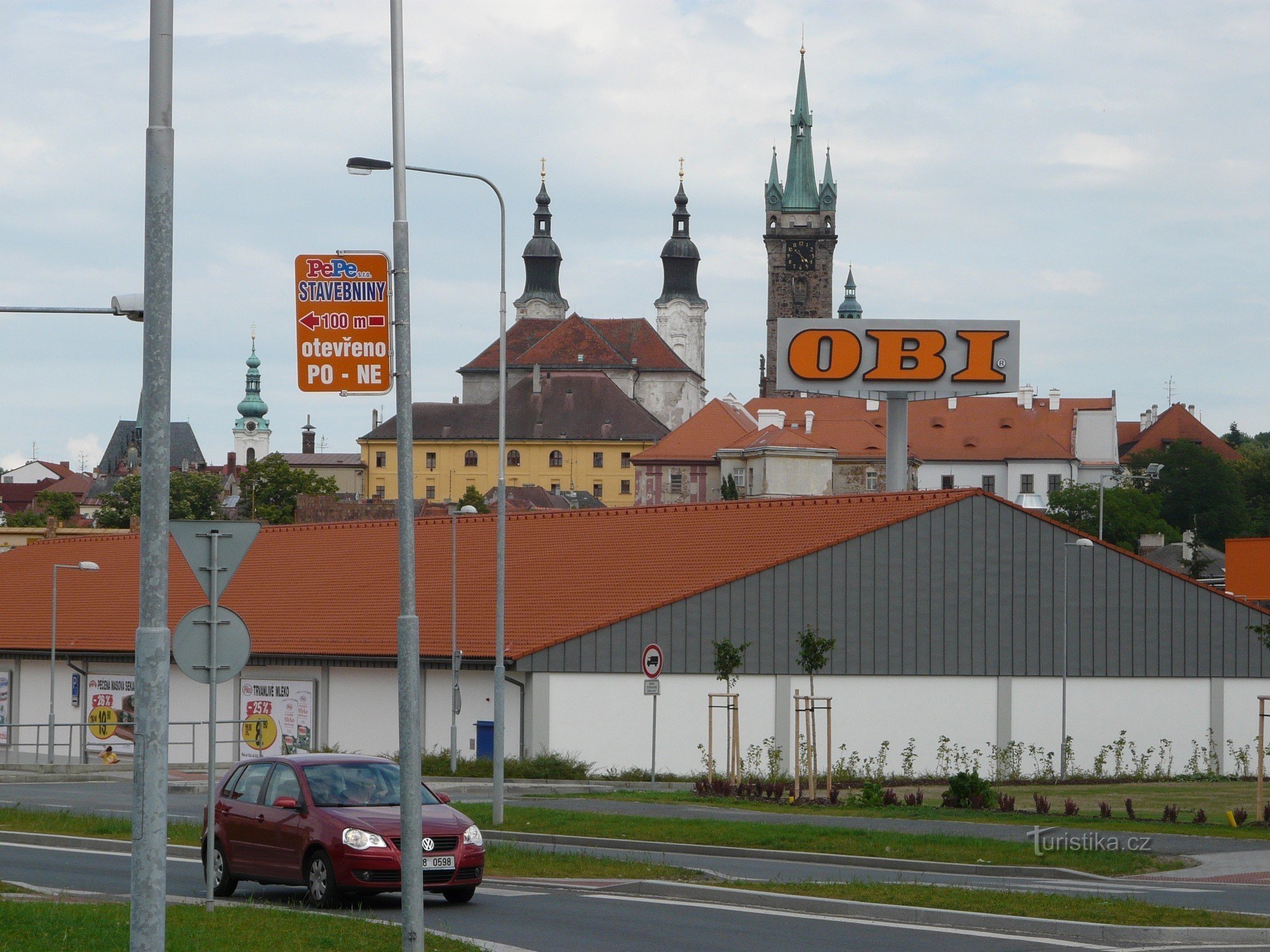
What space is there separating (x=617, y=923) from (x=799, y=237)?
602 ft

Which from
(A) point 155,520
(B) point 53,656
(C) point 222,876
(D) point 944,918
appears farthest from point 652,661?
(A) point 155,520

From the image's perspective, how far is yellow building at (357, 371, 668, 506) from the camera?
159750 mm

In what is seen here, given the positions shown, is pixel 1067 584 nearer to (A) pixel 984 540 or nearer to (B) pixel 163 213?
(A) pixel 984 540

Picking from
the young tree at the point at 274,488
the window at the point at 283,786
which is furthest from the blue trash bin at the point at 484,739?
the young tree at the point at 274,488

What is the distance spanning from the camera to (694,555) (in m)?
46.5

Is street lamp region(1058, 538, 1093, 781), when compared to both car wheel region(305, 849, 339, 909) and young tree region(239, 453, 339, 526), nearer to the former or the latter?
car wheel region(305, 849, 339, 909)

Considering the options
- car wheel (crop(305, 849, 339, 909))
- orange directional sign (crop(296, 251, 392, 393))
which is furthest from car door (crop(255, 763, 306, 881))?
orange directional sign (crop(296, 251, 392, 393))

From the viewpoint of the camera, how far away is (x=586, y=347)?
168750 millimetres

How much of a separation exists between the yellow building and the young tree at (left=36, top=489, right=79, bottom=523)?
33118 mm

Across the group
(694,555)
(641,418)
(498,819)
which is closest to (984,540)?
(694,555)

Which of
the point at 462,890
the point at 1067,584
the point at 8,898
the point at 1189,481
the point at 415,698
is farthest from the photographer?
the point at 1189,481

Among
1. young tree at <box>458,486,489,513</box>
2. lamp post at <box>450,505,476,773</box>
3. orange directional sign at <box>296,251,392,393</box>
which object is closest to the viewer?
orange directional sign at <box>296,251,392,393</box>

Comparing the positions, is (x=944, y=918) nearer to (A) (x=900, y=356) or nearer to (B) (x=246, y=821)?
(B) (x=246, y=821)

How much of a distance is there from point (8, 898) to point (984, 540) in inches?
1328
